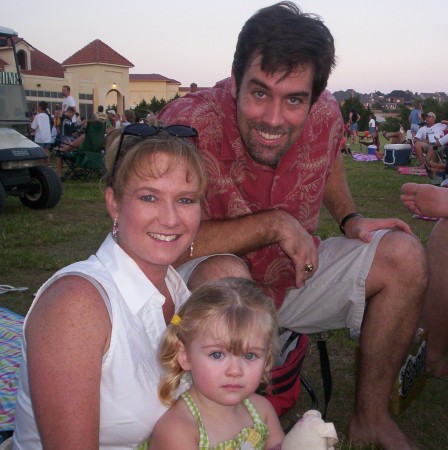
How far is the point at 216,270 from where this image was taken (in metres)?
2.18

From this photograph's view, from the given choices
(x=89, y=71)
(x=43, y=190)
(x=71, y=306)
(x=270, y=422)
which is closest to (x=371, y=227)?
(x=270, y=422)

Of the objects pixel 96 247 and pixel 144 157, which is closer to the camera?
pixel 144 157

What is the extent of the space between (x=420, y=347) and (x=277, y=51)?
163 cm

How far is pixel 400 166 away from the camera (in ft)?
54.5

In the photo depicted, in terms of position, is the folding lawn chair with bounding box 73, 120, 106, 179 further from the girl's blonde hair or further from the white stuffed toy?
the white stuffed toy

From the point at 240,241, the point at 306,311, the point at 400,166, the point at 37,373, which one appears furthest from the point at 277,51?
the point at 400,166

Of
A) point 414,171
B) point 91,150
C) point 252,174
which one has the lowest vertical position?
point 414,171

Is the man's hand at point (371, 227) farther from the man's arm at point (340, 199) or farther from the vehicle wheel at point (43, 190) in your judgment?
the vehicle wheel at point (43, 190)

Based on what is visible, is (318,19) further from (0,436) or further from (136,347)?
(0,436)

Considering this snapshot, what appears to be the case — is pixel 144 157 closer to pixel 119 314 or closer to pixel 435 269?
pixel 119 314

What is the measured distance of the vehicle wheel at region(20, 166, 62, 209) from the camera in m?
8.69

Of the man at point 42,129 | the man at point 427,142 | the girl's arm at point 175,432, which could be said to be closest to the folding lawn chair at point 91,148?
the man at point 42,129

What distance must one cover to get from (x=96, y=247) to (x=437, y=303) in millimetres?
4265

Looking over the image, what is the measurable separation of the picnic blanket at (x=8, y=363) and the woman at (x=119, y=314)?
35.8 inches
